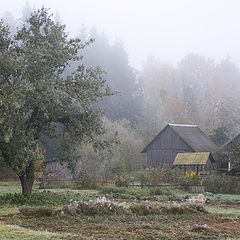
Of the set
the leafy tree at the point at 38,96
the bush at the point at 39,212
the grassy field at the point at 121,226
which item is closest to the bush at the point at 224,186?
the leafy tree at the point at 38,96

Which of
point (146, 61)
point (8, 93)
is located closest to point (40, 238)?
point (8, 93)

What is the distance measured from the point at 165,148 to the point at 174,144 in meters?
1.50

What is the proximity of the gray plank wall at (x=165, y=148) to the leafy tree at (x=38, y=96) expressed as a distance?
2738 centimetres

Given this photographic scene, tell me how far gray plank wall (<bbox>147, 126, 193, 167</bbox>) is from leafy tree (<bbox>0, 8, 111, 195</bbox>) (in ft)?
89.8

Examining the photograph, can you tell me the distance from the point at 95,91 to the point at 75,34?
225 feet

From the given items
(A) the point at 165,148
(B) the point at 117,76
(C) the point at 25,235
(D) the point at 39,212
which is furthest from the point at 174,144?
(C) the point at 25,235

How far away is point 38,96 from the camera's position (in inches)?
647

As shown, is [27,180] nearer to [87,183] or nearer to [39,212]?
[39,212]

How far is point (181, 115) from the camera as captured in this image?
68.2 m

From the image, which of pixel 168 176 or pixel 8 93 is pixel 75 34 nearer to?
pixel 168 176

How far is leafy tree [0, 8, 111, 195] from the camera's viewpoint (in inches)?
638

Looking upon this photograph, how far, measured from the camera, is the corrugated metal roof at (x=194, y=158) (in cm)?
3272

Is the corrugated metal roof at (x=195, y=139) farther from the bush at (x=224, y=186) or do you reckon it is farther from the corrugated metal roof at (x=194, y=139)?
the bush at (x=224, y=186)

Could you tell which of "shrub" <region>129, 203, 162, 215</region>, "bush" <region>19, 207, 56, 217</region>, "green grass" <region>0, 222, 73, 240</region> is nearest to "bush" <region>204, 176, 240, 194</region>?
"shrub" <region>129, 203, 162, 215</region>
